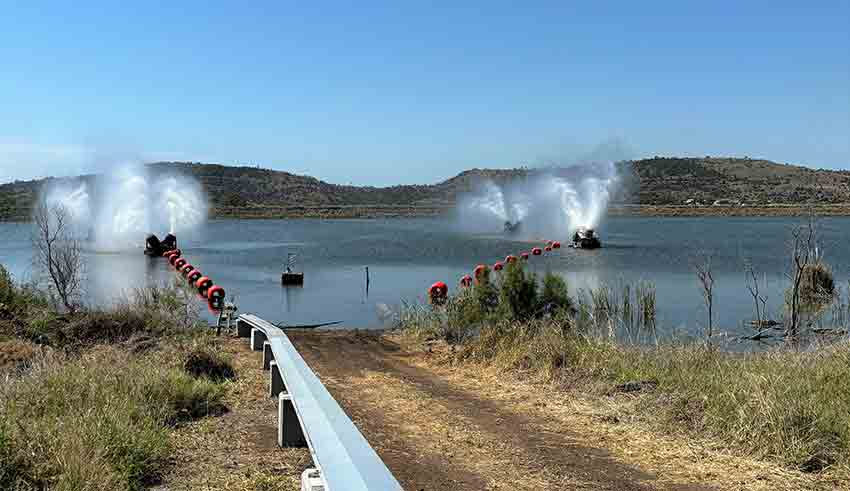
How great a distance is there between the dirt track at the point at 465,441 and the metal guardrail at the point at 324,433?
0.81 metres

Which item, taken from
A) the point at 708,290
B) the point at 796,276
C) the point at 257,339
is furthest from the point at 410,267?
the point at 257,339

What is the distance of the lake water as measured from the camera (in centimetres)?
2923

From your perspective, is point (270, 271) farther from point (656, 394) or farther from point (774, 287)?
point (656, 394)

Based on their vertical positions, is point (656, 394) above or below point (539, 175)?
below

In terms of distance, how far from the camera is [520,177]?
5802 inches

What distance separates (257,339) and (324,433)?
9.20 metres

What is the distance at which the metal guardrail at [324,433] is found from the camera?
4566 mm

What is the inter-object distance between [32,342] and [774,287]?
27.8 meters

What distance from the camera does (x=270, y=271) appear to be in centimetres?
4562

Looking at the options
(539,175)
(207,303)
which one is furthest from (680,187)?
(207,303)

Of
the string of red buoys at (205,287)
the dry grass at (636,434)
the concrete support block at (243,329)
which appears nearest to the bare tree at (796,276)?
the dry grass at (636,434)

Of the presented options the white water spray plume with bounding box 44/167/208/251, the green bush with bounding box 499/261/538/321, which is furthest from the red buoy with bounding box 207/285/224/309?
the white water spray plume with bounding box 44/167/208/251

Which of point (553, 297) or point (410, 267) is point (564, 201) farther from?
point (553, 297)

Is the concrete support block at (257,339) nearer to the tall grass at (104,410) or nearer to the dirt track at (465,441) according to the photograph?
the tall grass at (104,410)
